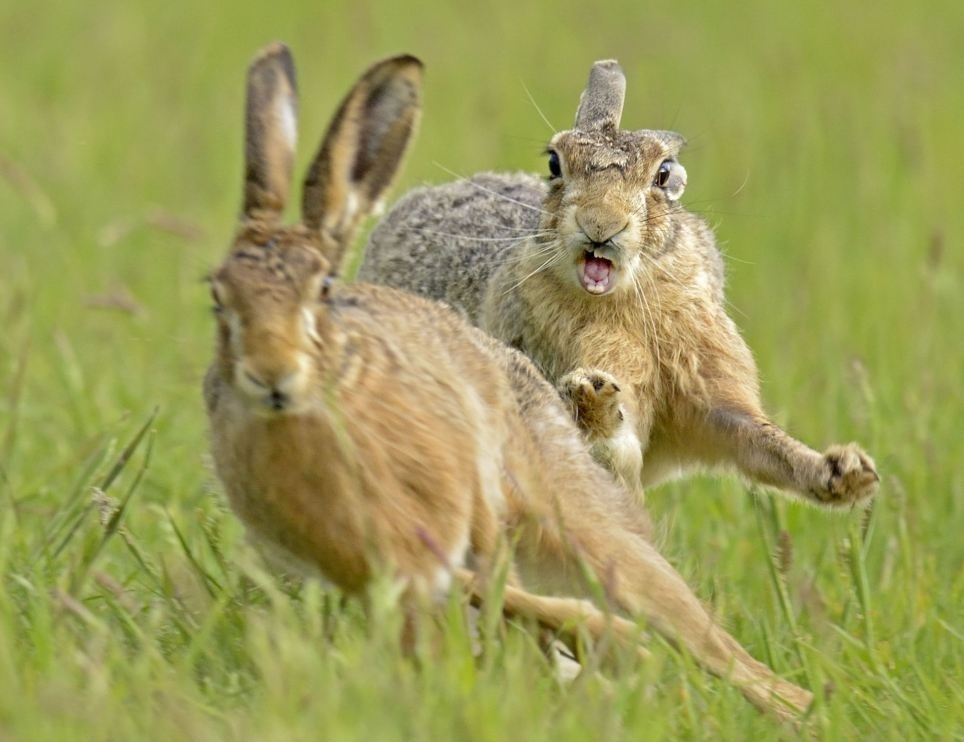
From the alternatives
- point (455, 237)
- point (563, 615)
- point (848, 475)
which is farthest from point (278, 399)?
point (455, 237)

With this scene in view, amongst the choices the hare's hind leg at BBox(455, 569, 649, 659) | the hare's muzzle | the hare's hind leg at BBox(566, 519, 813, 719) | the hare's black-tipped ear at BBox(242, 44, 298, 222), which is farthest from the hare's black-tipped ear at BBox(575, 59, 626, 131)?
the hare's muzzle

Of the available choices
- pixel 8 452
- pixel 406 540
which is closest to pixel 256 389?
pixel 406 540

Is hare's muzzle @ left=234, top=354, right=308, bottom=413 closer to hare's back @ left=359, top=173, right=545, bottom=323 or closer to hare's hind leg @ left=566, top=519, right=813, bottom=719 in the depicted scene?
hare's hind leg @ left=566, top=519, right=813, bottom=719

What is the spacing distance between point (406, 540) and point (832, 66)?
8565 mm

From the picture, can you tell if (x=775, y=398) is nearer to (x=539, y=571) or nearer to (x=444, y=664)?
(x=539, y=571)

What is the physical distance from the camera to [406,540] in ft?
12.8

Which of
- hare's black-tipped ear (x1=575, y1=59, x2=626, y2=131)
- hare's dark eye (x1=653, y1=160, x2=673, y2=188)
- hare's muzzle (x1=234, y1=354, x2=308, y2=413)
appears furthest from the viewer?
hare's black-tipped ear (x1=575, y1=59, x2=626, y2=131)

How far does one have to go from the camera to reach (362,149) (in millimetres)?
4375

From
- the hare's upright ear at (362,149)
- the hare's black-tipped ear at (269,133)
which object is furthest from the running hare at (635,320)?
the hare's black-tipped ear at (269,133)

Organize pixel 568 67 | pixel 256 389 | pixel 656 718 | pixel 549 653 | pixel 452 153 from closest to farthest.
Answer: pixel 256 389, pixel 656 718, pixel 549 653, pixel 452 153, pixel 568 67

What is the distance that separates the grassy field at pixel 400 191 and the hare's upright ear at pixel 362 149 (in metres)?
0.80

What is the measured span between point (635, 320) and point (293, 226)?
1.64m

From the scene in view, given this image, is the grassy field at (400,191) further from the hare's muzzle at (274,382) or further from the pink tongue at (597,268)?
the pink tongue at (597,268)

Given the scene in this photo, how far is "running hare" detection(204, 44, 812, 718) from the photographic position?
3.74 metres
